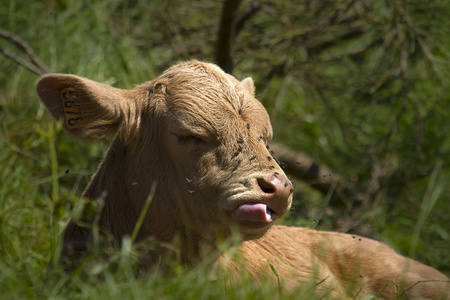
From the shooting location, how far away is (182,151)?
3758 mm

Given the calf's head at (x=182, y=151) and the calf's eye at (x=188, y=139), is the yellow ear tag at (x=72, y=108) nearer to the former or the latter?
the calf's head at (x=182, y=151)

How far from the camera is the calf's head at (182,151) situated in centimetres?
348

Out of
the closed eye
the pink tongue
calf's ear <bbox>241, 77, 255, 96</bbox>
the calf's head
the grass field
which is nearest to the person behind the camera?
the pink tongue

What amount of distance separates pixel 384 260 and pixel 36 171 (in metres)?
3.36

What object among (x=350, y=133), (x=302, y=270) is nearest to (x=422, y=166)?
(x=350, y=133)

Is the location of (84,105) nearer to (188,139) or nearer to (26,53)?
(188,139)

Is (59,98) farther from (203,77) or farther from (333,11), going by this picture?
(333,11)

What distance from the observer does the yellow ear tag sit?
3.96m

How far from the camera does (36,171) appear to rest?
6.02 metres

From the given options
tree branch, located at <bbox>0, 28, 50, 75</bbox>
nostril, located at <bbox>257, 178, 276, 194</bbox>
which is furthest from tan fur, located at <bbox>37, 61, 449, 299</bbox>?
tree branch, located at <bbox>0, 28, 50, 75</bbox>

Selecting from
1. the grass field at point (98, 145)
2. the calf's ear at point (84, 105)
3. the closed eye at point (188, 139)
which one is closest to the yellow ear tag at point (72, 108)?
the calf's ear at point (84, 105)

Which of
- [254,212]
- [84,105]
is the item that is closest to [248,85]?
[84,105]

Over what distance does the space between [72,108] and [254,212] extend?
1433 mm

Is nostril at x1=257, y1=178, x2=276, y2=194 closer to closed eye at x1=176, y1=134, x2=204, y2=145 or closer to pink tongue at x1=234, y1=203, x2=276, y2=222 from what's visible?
pink tongue at x1=234, y1=203, x2=276, y2=222
